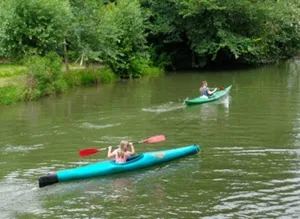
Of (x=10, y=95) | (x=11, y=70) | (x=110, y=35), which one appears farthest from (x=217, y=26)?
(x=10, y=95)

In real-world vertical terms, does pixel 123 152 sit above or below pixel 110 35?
below

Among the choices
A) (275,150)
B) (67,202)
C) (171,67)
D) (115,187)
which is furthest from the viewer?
(171,67)

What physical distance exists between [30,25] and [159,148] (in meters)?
14.3

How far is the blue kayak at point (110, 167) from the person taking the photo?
39.3 feet

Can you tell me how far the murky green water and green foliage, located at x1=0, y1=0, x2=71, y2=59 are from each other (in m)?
3.29

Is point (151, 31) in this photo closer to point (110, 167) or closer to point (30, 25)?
point (30, 25)

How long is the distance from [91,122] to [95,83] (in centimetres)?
1212

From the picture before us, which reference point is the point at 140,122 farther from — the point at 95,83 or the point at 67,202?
the point at 95,83

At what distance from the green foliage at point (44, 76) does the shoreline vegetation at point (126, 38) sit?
0.16ft

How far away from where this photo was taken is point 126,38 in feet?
111

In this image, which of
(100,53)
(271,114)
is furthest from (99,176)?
(100,53)

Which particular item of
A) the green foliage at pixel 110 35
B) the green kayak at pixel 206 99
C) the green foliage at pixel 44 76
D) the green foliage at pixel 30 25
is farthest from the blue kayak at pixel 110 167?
the green foliage at pixel 110 35

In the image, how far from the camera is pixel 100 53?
30.2 m

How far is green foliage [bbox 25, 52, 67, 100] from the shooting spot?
24953mm
